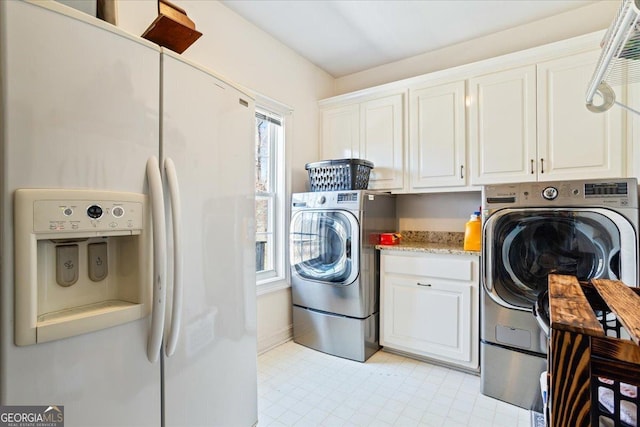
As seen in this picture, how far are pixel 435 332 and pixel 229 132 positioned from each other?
6.41ft

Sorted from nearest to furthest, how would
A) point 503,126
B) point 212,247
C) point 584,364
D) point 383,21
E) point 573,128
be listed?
1. point 584,364
2. point 212,247
3. point 573,128
4. point 503,126
5. point 383,21

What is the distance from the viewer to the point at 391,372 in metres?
2.18

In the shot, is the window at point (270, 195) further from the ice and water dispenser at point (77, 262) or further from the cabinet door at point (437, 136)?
the ice and water dispenser at point (77, 262)

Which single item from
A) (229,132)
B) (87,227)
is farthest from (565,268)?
(87,227)

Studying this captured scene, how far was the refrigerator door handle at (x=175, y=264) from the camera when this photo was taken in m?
0.94

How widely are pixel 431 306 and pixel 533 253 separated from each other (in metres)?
0.76

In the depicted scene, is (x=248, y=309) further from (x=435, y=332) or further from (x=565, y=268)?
(x=565, y=268)

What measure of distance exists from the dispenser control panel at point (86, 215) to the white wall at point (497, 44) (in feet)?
9.19

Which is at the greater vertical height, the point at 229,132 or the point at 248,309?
the point at 229,132

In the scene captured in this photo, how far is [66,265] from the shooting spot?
0.82m

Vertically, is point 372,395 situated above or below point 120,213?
below

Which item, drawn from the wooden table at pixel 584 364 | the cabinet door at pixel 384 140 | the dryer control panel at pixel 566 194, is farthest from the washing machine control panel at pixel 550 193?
the wooden table at pixel 584 364

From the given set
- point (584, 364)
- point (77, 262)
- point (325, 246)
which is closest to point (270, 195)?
point (325, 246)

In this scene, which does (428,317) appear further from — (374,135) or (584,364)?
(584,364)
